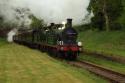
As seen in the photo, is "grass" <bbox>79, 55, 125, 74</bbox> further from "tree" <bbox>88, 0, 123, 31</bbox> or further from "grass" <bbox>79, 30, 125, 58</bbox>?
"tree" <bbox>88, 0, 123, 31</bbox>

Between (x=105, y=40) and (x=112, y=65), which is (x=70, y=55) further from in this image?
(x=105, y=40)

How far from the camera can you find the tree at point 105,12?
Answer: 216 feet

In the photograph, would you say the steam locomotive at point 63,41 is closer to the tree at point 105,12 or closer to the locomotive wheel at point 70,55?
the locomotive wheel at point 70,55

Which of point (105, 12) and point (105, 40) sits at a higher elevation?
point (105, 12)

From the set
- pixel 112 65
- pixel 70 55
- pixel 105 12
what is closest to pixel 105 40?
pixel 105 12

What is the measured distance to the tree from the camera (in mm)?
65750

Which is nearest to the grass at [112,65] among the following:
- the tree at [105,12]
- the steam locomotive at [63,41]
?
the steam locomotive at [63,41]

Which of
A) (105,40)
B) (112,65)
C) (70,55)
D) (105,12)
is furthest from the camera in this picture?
(105,12)

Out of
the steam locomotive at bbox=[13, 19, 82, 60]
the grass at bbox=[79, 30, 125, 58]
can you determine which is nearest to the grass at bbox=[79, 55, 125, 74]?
the steam locomotive at bbox=[13, 19, 82, 60]

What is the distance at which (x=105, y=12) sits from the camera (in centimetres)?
6662

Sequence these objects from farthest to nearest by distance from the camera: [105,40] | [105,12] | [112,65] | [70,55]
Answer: [105,12] < [105,40] < [70,55] < [112,65]

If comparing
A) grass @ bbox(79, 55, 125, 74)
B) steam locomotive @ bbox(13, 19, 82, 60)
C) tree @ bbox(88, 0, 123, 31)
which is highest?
tree @ bbox(88, 0, 123, 31)

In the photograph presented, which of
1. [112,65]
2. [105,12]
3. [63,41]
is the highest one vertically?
[105,12]

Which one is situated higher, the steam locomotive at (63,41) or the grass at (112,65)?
the steam locomotive at (63,41)
